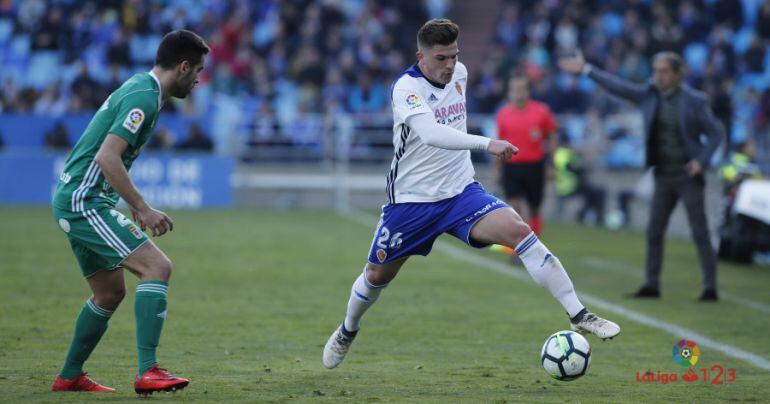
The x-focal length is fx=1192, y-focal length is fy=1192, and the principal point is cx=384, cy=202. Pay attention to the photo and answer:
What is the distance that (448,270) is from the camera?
47.5 ft

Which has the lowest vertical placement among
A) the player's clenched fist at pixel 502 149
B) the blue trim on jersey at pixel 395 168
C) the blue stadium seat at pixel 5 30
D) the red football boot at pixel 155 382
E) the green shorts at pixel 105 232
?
the red football boot at pixel 155 382

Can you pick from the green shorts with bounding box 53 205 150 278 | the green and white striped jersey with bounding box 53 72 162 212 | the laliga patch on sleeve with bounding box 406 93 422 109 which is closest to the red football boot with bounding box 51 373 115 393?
the green shorts with bounding box 53 205 150 278

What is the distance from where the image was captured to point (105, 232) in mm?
6570

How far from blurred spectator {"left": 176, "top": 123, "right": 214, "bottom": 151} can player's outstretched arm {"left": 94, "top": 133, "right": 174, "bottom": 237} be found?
740 inches

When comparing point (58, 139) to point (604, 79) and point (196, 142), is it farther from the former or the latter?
point (604, 79)

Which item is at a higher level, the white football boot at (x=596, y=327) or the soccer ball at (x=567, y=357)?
the white football boot at (x=596, y=327)

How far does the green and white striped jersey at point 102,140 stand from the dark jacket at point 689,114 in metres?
6.17

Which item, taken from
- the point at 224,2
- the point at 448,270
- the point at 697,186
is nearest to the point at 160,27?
the point at 224,2

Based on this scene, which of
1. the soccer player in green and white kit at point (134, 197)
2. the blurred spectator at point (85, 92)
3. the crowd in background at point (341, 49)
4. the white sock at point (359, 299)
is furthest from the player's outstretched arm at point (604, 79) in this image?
the blurred spectator at point (85, 92)

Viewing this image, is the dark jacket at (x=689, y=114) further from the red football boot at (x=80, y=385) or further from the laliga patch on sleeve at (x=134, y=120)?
the red football boot at (x=80, y=385)

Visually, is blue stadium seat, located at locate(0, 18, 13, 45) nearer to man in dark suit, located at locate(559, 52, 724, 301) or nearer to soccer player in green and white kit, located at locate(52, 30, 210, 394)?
man in dark suit, located at locate(559, 52, 724, 301)

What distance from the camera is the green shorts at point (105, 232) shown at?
21.6ft

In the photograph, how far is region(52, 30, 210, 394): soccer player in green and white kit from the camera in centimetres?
647

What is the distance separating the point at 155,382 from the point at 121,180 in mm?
Answer: 1113
